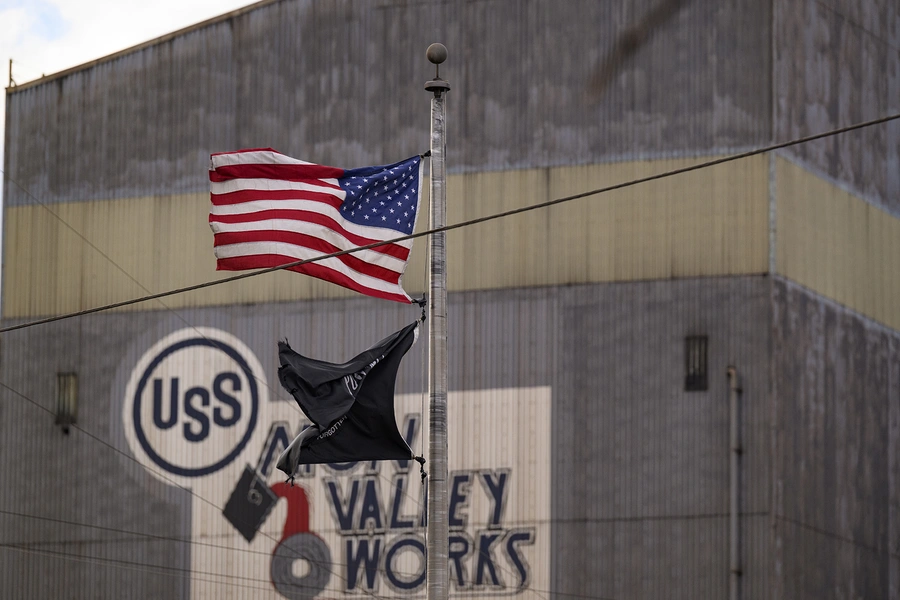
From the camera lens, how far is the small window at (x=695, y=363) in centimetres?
3934

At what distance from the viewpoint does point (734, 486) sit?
38.4 meters

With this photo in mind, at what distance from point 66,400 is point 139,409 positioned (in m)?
2.41

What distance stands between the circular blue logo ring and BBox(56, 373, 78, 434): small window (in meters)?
1.97

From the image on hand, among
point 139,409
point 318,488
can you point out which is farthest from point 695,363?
point 139,409

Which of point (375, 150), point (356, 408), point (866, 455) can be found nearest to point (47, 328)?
point (375, 150)

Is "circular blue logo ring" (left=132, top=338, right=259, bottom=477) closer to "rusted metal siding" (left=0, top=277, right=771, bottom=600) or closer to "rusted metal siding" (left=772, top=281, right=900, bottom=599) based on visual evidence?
"rusted metal siding" (left=0, top=277, right=771, bottom=600)

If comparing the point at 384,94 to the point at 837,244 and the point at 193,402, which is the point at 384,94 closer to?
the point at 193,402

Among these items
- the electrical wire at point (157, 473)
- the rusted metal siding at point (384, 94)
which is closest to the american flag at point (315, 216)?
the rusted metal siding at point (384, 94)

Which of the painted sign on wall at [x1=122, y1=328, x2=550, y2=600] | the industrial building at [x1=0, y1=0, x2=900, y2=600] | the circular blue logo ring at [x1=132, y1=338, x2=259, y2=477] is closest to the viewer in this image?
the industrial building at [x1=0, y1=0, x2=900, y2=600]

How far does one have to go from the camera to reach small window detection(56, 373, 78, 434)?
45084 millimetres

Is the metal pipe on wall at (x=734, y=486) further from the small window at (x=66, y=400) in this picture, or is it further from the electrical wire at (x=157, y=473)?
the small window at (x=66, y=400)

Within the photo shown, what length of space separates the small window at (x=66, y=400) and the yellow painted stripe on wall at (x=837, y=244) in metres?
18.7

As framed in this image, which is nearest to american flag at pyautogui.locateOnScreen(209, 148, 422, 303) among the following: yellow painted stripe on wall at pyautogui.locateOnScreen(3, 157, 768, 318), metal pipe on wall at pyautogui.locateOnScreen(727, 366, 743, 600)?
yellow painted stripe on wall at pyautogui.locateOnScreen(3, 157, 768, 318)

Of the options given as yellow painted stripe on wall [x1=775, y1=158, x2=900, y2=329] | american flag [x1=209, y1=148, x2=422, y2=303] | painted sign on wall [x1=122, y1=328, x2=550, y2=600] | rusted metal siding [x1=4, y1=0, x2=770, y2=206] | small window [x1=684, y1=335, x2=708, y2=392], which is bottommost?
painted sign on wall [x1=122, y1=328, x2=550, y2=600]
